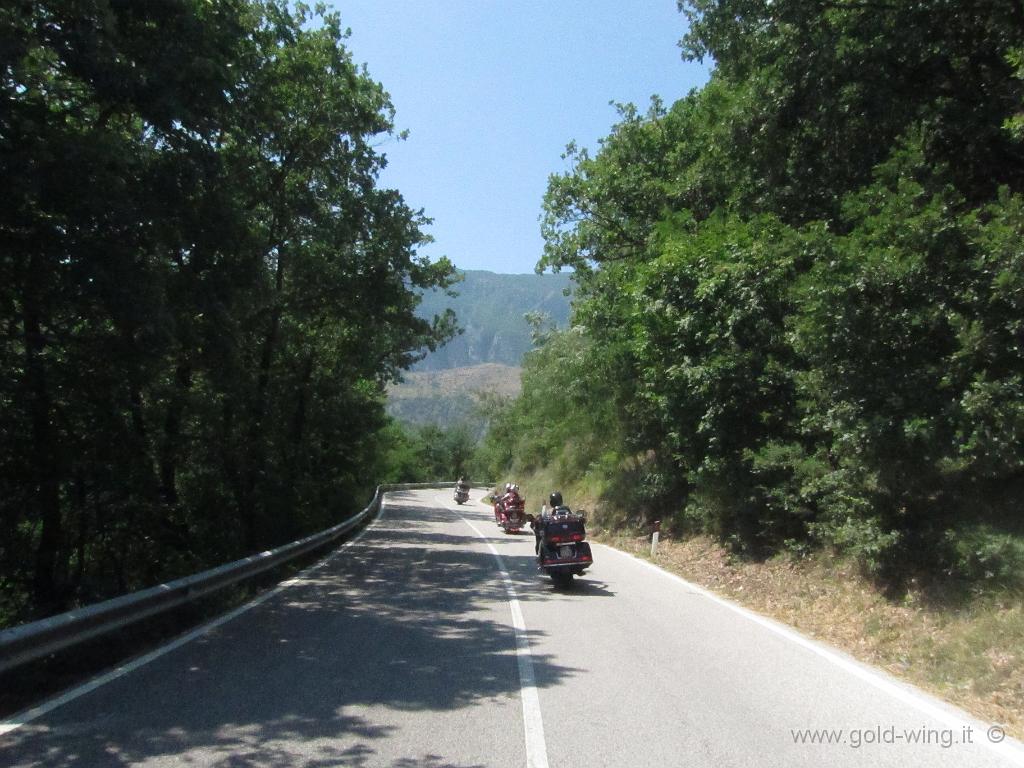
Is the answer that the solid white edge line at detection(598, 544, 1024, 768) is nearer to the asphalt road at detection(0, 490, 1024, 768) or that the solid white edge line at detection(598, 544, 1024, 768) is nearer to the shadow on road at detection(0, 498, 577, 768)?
the asphalt road at detection(0, 490, 1024, 768)

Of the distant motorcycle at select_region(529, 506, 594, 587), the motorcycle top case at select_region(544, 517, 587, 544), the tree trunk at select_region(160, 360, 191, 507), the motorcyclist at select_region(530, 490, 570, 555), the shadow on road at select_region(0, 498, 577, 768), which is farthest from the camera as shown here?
the tree trunk at select_region(160, 360, 191, 507)

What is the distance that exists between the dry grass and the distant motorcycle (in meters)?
2.50

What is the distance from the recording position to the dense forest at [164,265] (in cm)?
914

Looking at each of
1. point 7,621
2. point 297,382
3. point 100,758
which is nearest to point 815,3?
point 100,758

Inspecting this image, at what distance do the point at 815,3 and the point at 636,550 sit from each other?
13.7 m

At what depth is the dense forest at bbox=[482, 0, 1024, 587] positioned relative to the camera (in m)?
9.53

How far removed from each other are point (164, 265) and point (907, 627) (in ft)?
34.2

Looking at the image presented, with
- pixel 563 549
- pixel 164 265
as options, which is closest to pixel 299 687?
pixel 164 265

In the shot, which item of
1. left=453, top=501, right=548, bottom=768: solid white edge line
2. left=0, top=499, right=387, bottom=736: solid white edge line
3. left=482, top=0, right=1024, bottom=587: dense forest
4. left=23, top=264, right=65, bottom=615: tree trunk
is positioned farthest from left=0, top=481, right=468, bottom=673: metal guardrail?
left=482, top=0, right=1024, bottom=587: dense forest

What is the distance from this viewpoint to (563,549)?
1338 centimetres

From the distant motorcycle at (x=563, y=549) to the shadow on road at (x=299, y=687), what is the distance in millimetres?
1262

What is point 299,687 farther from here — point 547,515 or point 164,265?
point 547,515

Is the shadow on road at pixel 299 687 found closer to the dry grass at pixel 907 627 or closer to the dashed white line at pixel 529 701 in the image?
the dashed white line at pixel 529 701

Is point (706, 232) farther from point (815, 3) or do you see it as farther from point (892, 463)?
point (892, 463)
